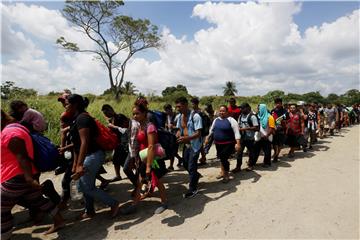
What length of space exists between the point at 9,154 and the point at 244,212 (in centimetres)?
335

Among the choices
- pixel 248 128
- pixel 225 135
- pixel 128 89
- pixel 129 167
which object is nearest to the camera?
pixel 129 167

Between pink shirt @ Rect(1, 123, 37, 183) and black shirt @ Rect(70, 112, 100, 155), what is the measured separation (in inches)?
22.6

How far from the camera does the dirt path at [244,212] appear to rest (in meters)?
3.58

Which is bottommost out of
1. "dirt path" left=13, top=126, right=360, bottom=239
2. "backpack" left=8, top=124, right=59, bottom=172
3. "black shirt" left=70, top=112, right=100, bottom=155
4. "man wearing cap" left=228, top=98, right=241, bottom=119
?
"dirt path" left=13, top=126, right=360, bottom=239

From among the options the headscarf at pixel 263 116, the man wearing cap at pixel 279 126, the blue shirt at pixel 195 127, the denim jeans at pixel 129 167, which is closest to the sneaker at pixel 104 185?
the denim jeans at pixel 129 167

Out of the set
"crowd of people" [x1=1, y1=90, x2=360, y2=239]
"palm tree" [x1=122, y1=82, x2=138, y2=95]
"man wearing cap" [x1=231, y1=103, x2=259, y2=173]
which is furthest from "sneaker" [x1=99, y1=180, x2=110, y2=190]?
"palm tree" [x1=122, y1=82, x2=138, y2=95]

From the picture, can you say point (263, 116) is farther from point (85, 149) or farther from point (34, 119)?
point (34, 119)

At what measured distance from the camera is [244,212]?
161 inches

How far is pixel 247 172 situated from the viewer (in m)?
6.19

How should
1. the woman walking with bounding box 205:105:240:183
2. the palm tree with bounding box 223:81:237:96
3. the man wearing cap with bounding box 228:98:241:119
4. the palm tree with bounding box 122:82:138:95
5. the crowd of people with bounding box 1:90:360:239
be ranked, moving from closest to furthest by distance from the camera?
the crowd of people with bounding box 1:90:360:239, the woman walking with bounding box 205:105:240:183, the man wearing cap with bounding box 228:98:241:119, the palm tree with bounding box 122:82:138:95, the palm tree with bounding box 223:81:237:96

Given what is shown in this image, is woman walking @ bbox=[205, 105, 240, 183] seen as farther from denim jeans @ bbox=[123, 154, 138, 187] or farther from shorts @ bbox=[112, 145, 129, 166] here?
shorts @ bbox=[112, 145, 129, 166]

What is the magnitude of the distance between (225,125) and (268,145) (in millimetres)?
1941

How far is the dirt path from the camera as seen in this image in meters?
3.58

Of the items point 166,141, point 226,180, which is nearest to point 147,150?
point 166,141
